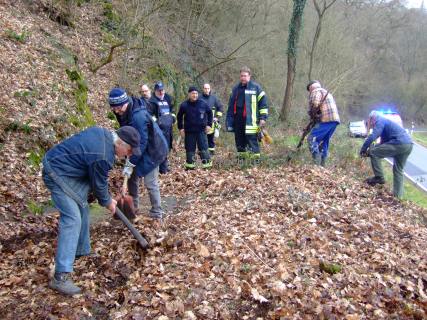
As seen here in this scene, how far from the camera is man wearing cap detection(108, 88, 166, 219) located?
17.9ft

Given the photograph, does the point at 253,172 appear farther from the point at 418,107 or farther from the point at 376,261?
the point at 418,107

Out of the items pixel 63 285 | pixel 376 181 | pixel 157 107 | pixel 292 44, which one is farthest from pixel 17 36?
pixel 292 44

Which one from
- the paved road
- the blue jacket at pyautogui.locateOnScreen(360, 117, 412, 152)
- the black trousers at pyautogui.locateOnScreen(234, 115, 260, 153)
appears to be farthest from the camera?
the paved road

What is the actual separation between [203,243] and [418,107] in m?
54.0

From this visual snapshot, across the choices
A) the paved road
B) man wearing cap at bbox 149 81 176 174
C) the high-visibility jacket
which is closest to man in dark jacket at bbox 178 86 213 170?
man wearing cap at bbox 149 81 176 174

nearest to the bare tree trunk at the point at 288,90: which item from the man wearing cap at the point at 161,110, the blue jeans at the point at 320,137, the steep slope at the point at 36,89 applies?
the steep slope at the point at 36,89

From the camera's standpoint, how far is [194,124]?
361 inches

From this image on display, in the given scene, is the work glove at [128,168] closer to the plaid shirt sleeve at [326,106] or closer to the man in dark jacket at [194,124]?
the man in dark jacket at [194,124]

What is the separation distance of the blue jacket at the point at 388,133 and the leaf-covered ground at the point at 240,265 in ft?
6.75

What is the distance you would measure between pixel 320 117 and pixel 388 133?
1478 mm

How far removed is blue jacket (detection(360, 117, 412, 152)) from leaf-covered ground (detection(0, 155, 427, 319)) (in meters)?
2.06

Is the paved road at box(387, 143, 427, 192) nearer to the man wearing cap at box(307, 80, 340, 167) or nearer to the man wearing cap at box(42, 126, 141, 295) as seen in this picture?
the man wearing cap at box(307, 80, 340, 167)

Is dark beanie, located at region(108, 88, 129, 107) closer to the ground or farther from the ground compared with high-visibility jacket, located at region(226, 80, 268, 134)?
farther from the ground

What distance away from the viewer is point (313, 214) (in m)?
6.32
